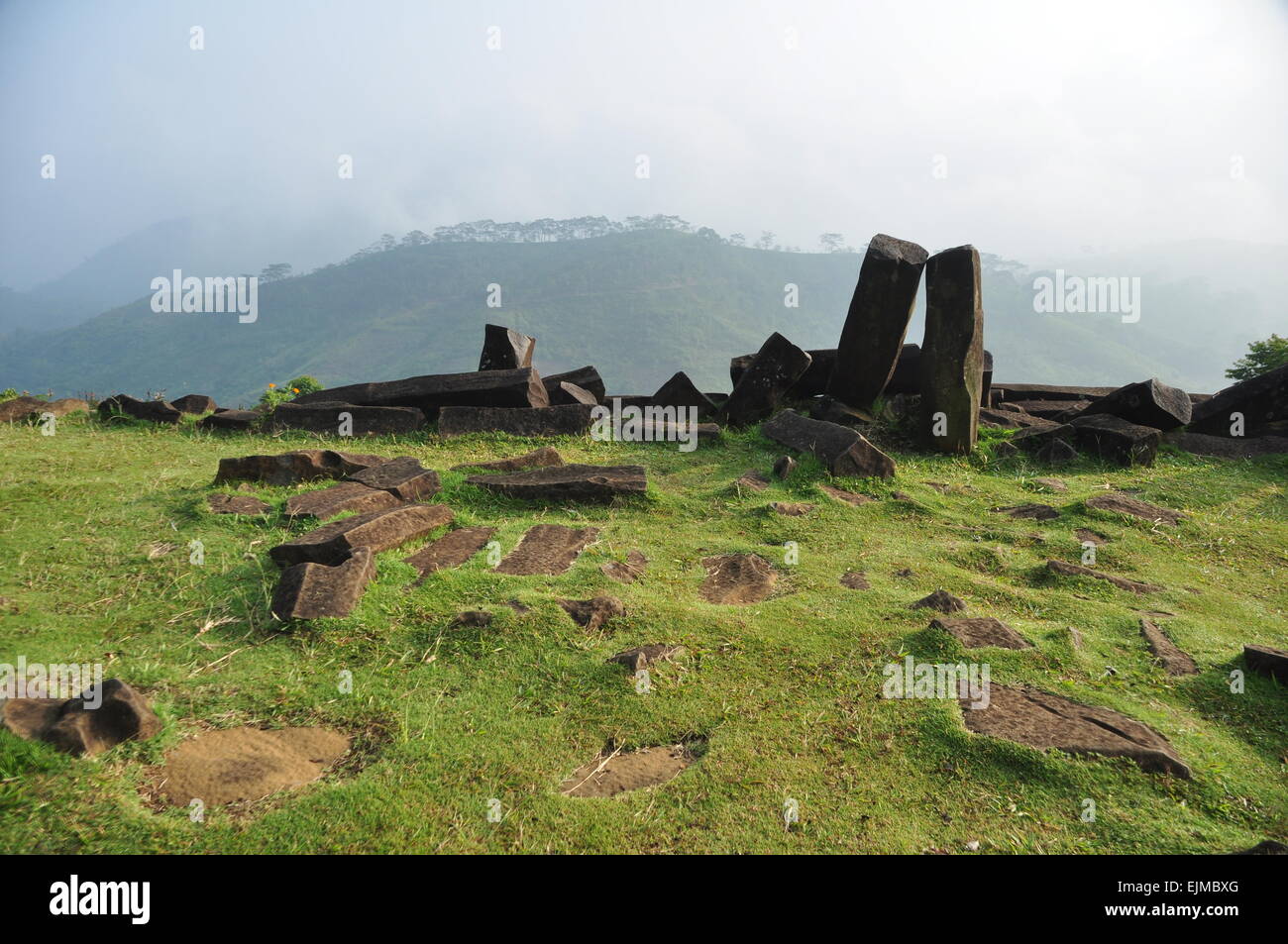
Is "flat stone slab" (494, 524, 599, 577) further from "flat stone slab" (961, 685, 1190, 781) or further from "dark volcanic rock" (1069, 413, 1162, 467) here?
"dark volcanic rock" (1069, 413, 1162, 467)

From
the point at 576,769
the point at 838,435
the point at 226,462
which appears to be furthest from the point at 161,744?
the point at 838,435

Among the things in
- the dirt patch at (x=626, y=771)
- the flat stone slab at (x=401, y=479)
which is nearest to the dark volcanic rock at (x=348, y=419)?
the flat stone slab at (x=401, y=479)

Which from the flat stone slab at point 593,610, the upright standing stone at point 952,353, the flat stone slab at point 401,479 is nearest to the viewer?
the flat stone slab at point 593,610

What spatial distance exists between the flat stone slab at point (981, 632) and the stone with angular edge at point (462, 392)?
6697mm

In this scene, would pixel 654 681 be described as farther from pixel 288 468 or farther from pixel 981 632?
pixel 288 468

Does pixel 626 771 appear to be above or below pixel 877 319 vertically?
below

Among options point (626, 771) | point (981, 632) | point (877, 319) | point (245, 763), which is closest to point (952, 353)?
point (877, 319)

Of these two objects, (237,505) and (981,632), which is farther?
(237,505)

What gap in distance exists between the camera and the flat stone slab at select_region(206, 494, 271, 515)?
591cm

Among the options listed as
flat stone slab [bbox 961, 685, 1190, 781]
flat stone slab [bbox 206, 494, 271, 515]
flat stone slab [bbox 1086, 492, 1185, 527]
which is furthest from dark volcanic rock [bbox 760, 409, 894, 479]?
flat stone slab [bbox 206, 494, 271, 515]

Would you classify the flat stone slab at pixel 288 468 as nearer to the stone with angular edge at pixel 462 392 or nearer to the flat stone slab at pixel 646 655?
the stone with angular edge at pixel 462 392

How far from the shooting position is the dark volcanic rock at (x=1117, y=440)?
9375 millimetres

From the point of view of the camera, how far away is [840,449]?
8133 millimetres

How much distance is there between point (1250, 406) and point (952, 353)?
15.9 ft
